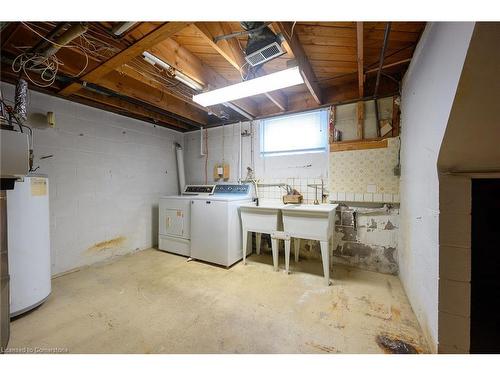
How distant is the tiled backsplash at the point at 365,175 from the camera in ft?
7.73

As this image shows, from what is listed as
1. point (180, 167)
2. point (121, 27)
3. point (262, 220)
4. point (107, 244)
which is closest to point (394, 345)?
point (262, 220)

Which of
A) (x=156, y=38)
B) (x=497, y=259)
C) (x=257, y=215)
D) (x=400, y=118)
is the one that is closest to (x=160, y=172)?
(x=257, y=215)

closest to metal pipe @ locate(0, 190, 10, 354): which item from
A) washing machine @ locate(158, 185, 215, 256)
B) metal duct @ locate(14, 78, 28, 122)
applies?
metal duct @ locate(14, 78, 28, 122)

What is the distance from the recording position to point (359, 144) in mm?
2516

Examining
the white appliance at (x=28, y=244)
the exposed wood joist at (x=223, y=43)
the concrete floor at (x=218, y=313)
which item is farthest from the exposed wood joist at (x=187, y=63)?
the concrete floor at (x=218, y=313)

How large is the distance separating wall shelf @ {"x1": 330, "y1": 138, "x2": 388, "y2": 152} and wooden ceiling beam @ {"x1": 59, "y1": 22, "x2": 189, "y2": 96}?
2150 mm

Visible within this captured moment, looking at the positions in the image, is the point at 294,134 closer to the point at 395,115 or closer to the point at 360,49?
the point at 395,115

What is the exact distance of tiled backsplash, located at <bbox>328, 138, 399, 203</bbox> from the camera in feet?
7.73

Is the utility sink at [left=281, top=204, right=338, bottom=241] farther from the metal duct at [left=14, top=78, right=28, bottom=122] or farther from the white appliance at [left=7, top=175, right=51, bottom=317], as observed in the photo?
the metal duct at [left=14, top=78, right=28, bottom=122]

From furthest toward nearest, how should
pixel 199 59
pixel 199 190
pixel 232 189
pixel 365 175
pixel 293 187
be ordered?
pixel 199 190 → pixel 232 189 → pixel 293 187 → pixel 365 175 → pixel 199 59

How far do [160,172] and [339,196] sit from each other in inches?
123

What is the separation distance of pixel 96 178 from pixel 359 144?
3.65 metres

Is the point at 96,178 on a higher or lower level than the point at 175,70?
lower

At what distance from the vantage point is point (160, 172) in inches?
146
